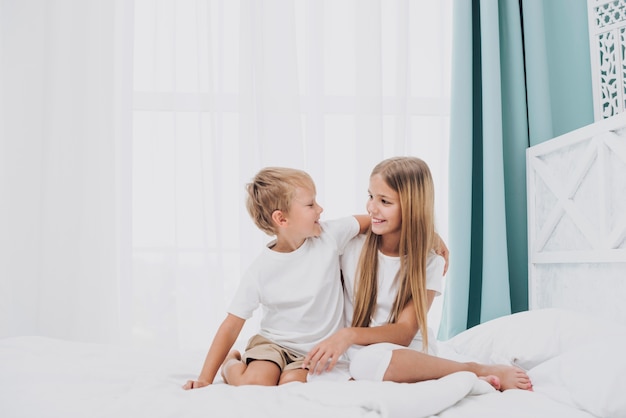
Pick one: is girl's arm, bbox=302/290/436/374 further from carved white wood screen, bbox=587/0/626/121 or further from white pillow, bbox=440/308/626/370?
carved white wood screen, bbox=587/0/626/121

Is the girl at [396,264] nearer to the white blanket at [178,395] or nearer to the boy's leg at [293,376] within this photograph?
the boy's leg at [293,376]

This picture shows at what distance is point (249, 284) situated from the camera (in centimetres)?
157

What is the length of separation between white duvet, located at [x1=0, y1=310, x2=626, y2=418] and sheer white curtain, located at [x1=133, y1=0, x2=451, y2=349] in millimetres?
1120

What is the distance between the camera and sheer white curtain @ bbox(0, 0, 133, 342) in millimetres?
2555

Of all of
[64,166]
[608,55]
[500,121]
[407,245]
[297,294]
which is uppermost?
[608,55]

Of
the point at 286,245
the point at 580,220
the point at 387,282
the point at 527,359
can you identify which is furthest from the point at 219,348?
the point at 580,220

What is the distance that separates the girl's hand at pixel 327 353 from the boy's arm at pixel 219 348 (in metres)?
0.23

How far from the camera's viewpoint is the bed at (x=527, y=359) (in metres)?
1.00

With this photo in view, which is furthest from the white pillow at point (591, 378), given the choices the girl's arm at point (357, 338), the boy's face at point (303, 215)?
the boy's face at point (303, 215)

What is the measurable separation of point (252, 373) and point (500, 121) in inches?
68.3

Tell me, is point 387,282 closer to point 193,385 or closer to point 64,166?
point 193,385

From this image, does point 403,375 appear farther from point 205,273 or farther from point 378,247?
point 205,273

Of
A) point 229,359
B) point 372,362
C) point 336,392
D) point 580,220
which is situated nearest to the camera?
point 336,392

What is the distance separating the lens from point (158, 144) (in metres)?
2.65
